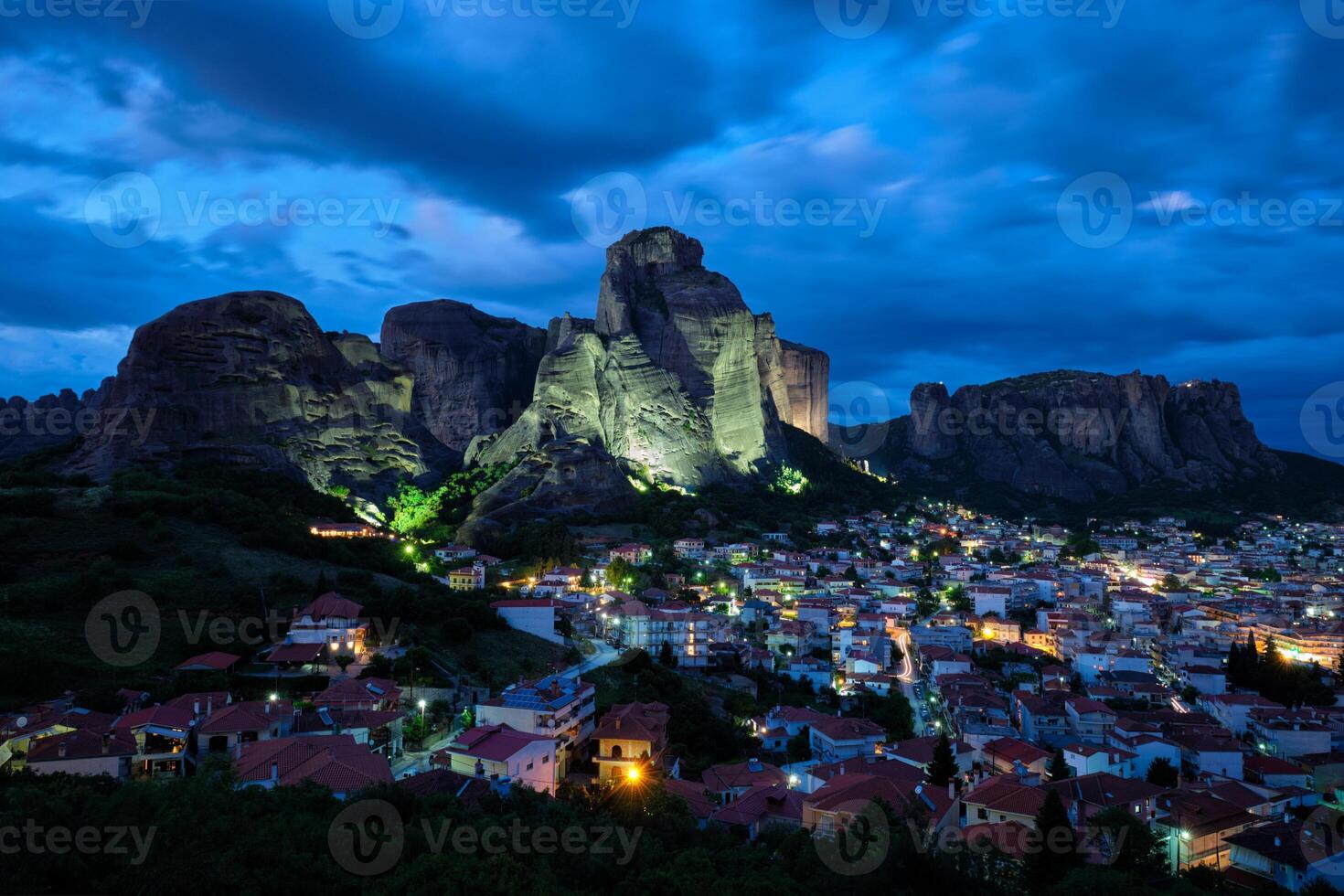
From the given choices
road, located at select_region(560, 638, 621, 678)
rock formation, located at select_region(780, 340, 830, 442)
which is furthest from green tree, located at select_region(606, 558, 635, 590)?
rock formation, located at select_region(780, 340, 830, 442)

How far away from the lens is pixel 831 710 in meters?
32.8

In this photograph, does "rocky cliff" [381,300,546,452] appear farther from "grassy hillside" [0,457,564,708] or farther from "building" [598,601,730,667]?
"building" [598,601,730,667]

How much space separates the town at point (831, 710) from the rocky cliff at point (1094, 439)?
59.4 metres

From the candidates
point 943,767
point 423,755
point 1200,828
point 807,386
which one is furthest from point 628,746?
point 807,386

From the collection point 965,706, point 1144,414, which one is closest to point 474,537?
point 965,706

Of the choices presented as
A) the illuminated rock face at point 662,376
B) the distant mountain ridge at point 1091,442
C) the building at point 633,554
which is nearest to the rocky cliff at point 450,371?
the illuminated rock face at point 662,376

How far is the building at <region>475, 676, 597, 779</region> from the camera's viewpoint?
22.6 m

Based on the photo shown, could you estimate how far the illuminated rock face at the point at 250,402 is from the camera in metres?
49.6

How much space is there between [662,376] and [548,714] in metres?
58.4

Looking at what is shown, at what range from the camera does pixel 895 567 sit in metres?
61.2

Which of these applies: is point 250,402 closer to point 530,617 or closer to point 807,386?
point 530,617

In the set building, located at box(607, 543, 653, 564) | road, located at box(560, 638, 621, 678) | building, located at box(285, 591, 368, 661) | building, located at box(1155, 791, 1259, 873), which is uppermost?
building, located at box(607, 543, 653, 564)

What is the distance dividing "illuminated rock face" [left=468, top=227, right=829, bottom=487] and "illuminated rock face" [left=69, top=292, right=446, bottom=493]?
12.5 meters

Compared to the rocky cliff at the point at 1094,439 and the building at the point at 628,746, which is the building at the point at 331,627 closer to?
the building at the point at 628,746
